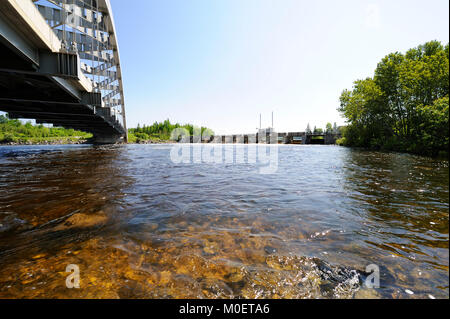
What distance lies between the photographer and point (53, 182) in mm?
7590

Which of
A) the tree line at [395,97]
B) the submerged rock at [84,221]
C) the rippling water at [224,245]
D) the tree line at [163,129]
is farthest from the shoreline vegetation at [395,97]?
the tree line at [163,129]

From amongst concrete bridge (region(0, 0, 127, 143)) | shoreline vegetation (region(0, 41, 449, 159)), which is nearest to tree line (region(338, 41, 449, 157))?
shoreline vegetation (region(0, 41, 449, 159))

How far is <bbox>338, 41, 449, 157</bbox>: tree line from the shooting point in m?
27.4

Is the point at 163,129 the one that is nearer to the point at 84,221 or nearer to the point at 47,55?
the point at 47,55

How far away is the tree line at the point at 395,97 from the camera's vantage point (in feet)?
89.9

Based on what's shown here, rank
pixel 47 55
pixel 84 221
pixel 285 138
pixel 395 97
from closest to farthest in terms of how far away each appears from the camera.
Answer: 1. pixel 84 221
2. pixel 47 55
3. pixel 395 97
4. pixel 285 138

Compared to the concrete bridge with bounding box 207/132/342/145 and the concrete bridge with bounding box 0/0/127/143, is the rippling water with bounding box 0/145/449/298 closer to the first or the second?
the concrete bridge with bounding box 0/0/127/143

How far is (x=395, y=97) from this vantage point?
35.3 metres
